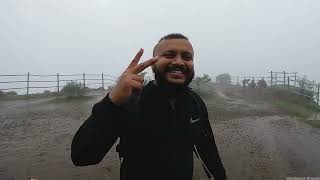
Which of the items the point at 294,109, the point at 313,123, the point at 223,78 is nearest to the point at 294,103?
the point at 294,109

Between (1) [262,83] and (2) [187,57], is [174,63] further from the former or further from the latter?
(1) [262,83]

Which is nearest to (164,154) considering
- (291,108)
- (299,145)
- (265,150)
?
(265,150)

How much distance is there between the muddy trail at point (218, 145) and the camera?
6262mm

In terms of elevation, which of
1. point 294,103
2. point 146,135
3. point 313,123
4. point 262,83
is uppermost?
point 262,83

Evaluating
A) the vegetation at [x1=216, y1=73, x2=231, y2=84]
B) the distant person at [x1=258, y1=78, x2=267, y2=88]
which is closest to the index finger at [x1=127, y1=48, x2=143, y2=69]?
the distant person at [x1=258, y1=78, x2=267, y2=88]

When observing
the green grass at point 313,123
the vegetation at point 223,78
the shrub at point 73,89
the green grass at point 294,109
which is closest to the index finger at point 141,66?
the green grass at point 313,123

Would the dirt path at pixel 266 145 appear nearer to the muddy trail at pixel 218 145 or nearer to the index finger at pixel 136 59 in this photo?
the muddy trail at pixel 218 145

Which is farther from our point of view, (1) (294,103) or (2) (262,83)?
(2) (262,83)

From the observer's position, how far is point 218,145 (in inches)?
323

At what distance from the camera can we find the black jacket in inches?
58.4

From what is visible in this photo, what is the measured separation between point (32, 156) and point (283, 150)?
5.82m

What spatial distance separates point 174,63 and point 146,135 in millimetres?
409

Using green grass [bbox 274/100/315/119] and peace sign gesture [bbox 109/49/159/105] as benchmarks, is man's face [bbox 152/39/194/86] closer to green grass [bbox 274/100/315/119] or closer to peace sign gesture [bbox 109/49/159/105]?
peace sign gesture [bbox 109/49/159/105]

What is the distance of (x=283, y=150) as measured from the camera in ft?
26.0
